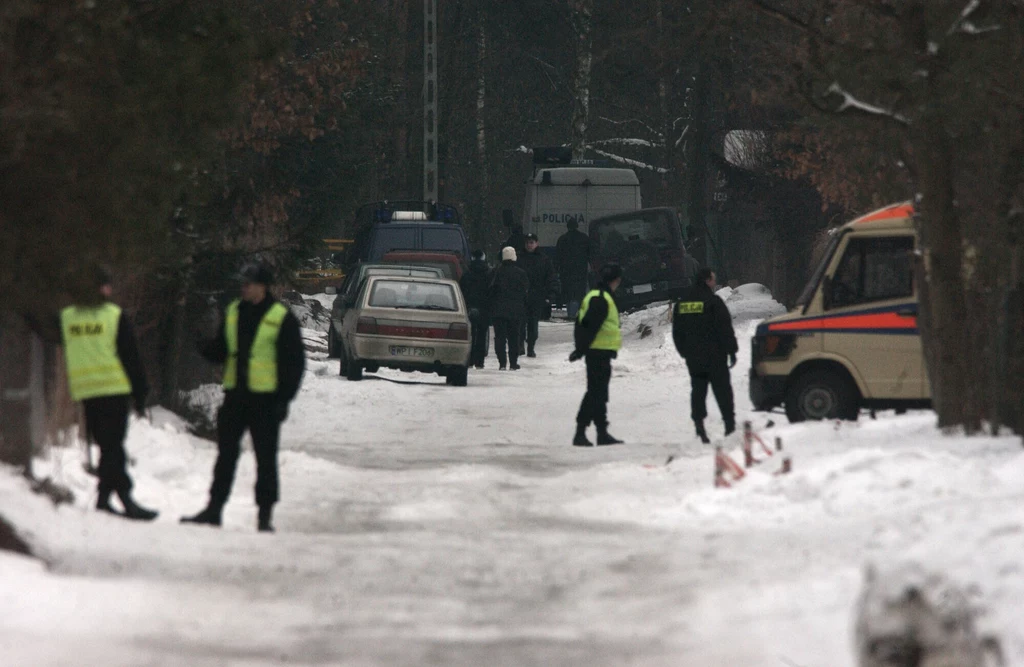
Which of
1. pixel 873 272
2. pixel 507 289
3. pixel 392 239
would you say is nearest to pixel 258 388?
pixel 873 272

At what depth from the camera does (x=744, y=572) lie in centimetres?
943

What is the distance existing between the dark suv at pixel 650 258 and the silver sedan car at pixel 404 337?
9852 millimetres

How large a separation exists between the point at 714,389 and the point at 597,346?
1172 millimetres

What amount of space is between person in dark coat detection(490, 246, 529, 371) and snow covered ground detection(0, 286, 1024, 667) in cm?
1117

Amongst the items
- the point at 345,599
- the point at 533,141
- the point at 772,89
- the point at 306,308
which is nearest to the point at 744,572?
the point at 345,599

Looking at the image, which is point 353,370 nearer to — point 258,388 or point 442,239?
point 442,239

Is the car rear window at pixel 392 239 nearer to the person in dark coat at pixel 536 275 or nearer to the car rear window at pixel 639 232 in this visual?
the person in dark coat at pixel 536 275

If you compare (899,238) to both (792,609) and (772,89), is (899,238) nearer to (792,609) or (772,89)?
(772,89)

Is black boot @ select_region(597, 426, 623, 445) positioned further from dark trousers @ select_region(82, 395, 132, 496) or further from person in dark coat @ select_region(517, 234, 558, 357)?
person in dark coat @ select_region(517, 234, 558, 357)

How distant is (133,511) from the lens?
38.3 feet

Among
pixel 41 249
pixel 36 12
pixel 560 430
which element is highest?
pixel 36 12

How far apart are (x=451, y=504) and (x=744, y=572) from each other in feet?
13.6

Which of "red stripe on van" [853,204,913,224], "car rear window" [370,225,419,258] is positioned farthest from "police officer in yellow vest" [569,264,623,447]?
"car rear window" [370,225,419,258]

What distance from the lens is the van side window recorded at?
17906 mm
